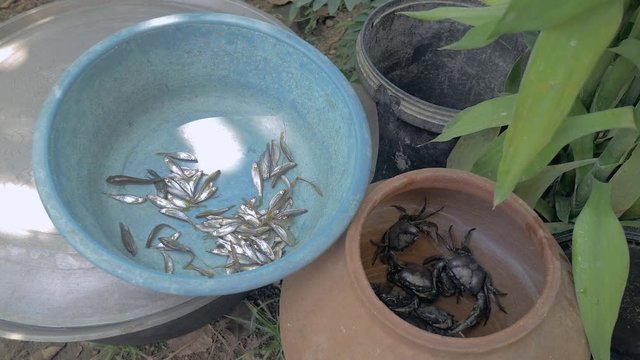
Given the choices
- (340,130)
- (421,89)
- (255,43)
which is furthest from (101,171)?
(421,89)

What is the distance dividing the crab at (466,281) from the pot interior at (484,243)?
2 cm

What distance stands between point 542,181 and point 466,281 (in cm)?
31

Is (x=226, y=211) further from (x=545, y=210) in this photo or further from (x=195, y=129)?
(x=545, y=210)

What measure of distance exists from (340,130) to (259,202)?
31 cm

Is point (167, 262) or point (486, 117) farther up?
point (486, 117)

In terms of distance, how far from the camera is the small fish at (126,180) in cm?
A: 143

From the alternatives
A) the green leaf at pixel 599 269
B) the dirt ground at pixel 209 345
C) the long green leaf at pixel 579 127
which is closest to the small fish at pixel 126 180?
the dirt ground at pixel 209 345

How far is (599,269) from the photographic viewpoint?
1077mm

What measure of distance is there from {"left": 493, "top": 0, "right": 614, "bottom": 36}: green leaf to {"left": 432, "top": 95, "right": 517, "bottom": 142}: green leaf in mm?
450

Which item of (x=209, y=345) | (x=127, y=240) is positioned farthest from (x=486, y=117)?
(x=209, y=345)

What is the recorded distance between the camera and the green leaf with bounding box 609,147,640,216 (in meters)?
1.19

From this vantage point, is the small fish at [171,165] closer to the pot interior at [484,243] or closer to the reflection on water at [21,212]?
the reflection on water at [21,212]

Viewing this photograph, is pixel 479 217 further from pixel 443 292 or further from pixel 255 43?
pixel 255 43

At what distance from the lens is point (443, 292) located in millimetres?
1357
